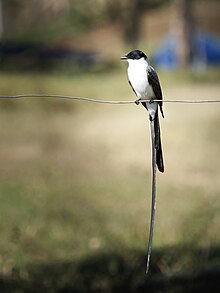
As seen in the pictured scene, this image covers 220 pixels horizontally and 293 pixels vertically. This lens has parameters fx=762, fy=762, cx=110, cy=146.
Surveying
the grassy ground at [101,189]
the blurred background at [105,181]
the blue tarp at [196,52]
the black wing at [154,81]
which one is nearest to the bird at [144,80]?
the black wing at [154,81]

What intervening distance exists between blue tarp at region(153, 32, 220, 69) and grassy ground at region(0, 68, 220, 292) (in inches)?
305

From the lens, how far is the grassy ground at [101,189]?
318 inches

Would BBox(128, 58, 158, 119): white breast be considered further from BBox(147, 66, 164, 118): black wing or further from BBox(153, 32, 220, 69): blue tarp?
BBox(153, 32, 220, 69): blue tarp

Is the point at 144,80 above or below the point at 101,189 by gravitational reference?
above

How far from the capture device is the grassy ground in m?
8.07

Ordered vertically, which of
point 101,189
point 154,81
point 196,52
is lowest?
point 101,189

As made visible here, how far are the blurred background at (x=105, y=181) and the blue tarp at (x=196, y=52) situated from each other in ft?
0.35

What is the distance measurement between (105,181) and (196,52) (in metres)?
17.5

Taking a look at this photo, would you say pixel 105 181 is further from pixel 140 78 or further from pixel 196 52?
pixel 196 52

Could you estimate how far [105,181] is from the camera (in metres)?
12.1

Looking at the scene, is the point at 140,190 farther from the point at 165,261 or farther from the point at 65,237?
the point at 165,261

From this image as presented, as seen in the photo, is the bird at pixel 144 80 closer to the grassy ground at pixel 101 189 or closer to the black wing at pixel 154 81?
the black wing at pixel 154 81

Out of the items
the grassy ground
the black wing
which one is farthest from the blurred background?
the black wing

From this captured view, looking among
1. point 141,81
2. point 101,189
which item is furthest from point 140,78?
point 101,189
